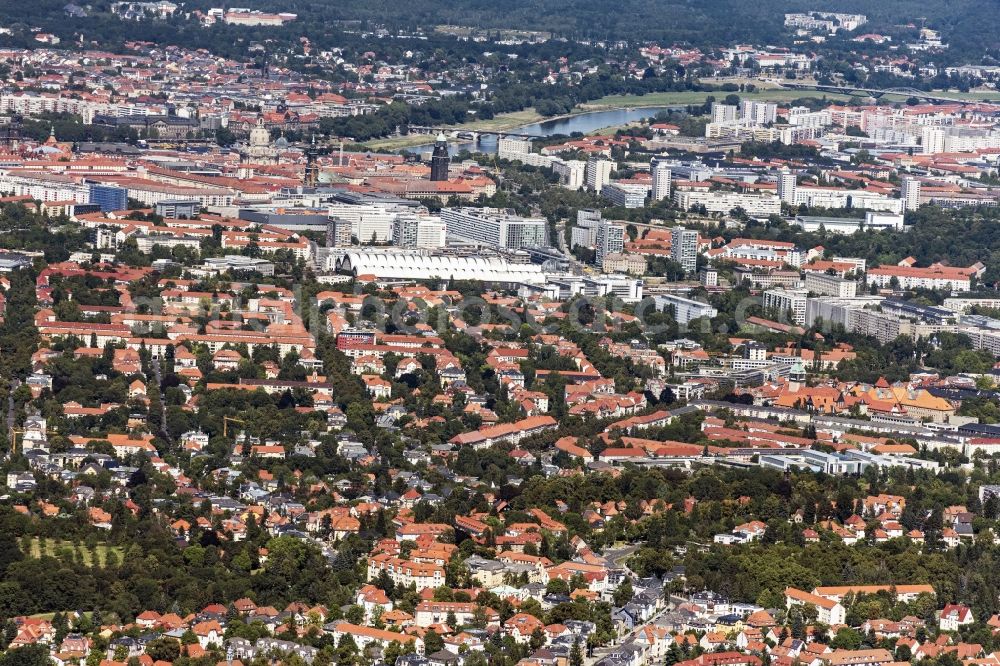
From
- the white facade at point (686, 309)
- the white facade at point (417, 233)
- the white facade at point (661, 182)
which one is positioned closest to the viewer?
the white facade at point (686, 309)

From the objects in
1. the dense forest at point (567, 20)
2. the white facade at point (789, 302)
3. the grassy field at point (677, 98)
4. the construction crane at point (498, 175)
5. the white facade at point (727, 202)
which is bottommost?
the white facade at point (789, 302)

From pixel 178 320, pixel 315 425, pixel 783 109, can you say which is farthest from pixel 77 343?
pixel 783 109

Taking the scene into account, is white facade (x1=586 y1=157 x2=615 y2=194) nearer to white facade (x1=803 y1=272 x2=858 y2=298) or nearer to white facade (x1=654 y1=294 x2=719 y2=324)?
white facade (x1=803 y1=272 x2=858 y2=298)

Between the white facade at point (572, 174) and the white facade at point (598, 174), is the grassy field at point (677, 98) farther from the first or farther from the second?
the white facade at point (598, 174)

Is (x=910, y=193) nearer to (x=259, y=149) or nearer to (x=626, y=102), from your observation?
(x=259, y=149)

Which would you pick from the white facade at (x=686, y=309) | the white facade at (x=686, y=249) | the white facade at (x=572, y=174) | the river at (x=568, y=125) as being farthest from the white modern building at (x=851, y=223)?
the river at (x=568, y=125)

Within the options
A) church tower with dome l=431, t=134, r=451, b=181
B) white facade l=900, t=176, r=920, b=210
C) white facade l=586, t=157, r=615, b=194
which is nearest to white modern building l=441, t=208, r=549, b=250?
church tower with dome l=431, t=134, r=451, b=181

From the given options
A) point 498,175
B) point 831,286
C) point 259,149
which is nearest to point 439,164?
point 498,175
